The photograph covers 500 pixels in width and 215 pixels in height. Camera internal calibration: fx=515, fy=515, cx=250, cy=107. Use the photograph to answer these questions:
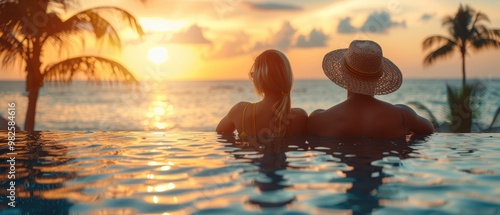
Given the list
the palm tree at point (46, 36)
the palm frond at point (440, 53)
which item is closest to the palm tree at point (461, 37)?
the palm frond at point (440, 53)

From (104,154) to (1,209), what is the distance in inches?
75.4

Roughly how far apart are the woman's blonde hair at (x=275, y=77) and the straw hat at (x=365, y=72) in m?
0.59

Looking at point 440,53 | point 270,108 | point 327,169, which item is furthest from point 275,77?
point 440,53

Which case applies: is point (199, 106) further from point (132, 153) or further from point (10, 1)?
point (132, 153)

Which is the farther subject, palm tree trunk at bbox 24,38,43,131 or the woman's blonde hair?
palm tree trunk at bbox 24,38,43,131

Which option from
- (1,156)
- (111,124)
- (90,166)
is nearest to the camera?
(90,166)

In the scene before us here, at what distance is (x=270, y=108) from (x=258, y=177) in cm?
195

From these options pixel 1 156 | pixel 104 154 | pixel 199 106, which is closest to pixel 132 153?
pixel 104 154

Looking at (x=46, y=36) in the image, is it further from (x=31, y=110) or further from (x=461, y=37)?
(x=461, y=37)

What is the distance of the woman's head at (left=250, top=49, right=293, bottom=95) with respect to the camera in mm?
5020

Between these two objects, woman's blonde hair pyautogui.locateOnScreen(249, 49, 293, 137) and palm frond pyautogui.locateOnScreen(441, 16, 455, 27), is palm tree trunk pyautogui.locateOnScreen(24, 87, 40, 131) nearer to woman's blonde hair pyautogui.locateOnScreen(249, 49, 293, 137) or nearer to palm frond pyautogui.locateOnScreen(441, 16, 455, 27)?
woman's blonde hair pyautogui.locateOnScreen(249, 49, 293, 137)

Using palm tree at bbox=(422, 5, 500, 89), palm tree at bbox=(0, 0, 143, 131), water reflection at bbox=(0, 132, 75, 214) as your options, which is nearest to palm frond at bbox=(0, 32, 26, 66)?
palm tree at bbox=(0, 0, 143, 131)

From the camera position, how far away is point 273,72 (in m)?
5.02

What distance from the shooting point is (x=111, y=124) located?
3869 centimetres
